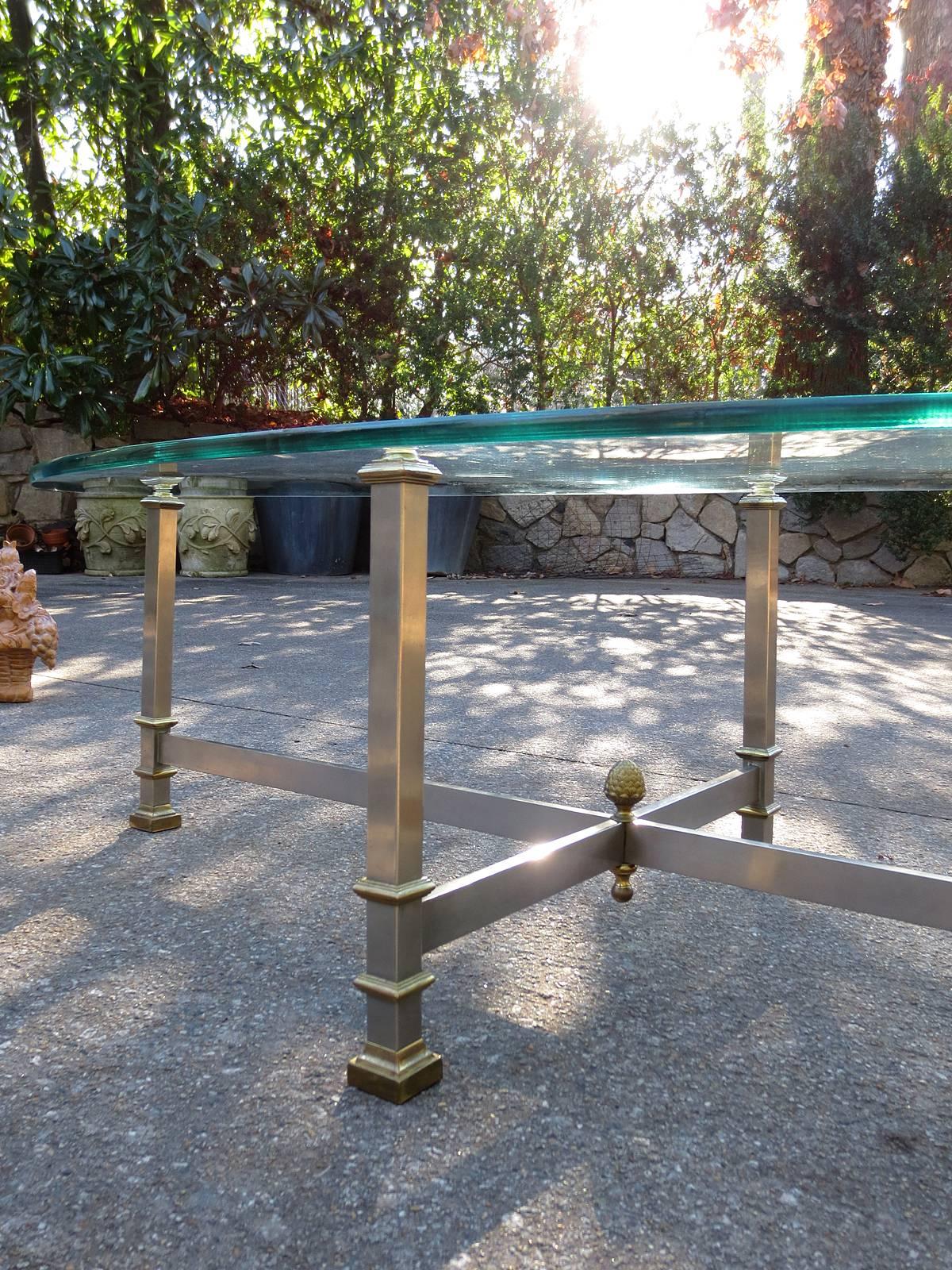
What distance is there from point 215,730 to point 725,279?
303 inches

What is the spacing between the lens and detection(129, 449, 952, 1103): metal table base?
1.10 meters

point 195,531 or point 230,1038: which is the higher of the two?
point 195,531

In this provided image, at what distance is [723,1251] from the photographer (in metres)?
0.86

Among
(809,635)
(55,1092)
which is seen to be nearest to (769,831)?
(55,1092)

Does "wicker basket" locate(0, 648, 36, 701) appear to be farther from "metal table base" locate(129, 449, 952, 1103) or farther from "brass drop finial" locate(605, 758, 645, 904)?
"brass drop finial" locate(605, 758, 645, 904)

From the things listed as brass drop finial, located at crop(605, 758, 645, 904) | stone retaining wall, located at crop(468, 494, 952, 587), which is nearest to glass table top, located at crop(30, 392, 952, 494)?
brass drop finial, located at crop(605, 758, 645, 904)

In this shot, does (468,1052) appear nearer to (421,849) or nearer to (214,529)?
(421,849)

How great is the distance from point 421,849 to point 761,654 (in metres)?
0.90

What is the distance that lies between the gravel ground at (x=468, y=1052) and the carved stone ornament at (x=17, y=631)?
66 centimetres

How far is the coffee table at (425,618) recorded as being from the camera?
949 mm

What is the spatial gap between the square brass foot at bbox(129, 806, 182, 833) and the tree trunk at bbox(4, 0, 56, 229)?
7759mm

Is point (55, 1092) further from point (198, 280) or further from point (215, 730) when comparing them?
point (198, 280)

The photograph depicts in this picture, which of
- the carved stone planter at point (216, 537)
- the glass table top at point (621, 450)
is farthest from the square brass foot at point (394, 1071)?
the carved stone planter at point (216, 537)

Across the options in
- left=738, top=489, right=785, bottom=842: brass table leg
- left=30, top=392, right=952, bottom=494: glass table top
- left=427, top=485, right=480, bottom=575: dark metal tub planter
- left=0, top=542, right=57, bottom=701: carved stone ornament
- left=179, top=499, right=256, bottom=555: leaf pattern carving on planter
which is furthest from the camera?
left=427, top=485, right=480, bottom=575: dark metal tub planter
